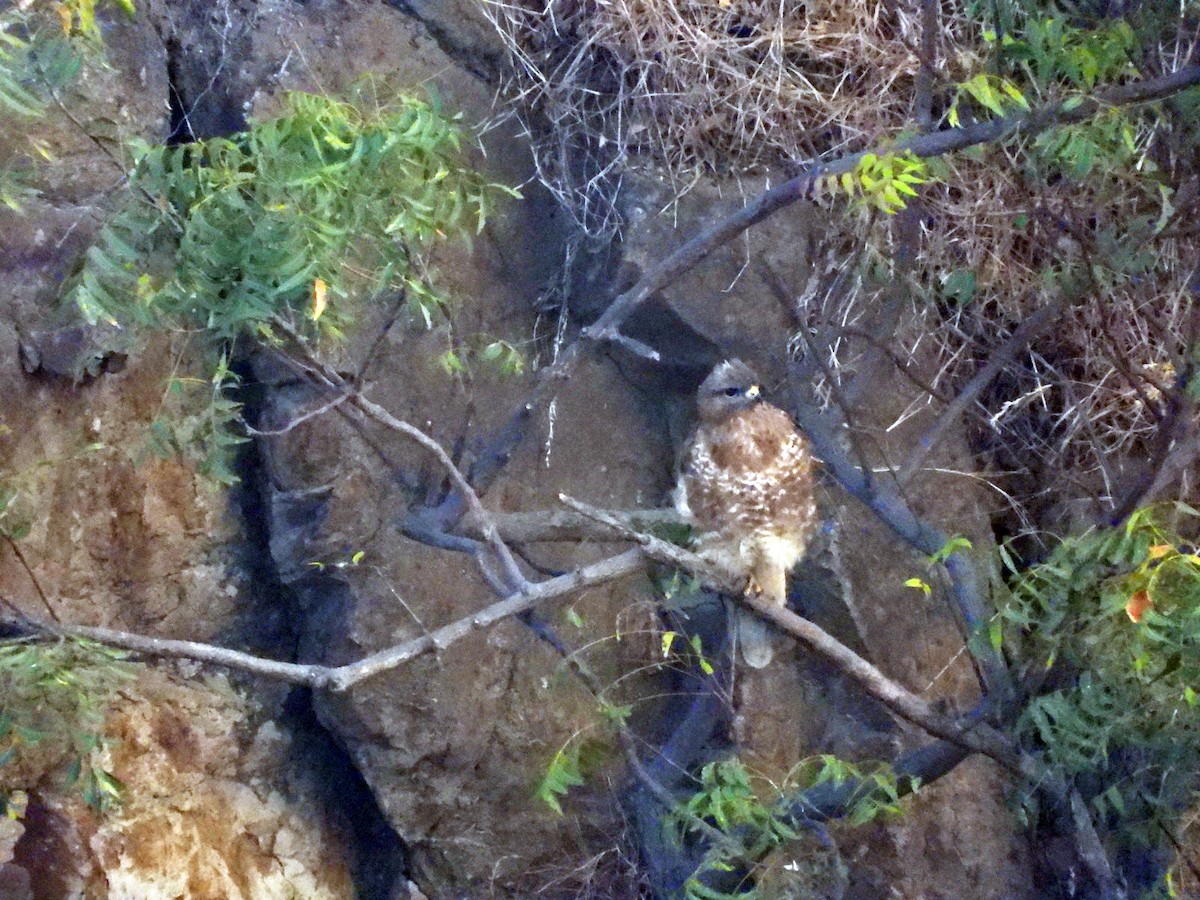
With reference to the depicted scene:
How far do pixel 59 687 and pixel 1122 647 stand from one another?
182 cm

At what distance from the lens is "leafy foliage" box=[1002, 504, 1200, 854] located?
1942 millimetres

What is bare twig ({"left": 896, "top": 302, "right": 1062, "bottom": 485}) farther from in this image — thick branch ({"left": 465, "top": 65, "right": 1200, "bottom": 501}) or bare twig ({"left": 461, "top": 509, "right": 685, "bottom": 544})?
bare twig ({"left": 461, "top": 509, "right": 685, "bottom": 544})

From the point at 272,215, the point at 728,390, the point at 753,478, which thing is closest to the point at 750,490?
the point at 753,478

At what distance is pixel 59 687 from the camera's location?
2.19m

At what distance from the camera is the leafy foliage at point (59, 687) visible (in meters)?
2.13

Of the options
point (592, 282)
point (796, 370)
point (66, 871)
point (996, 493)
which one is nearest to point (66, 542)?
point (66, 871)

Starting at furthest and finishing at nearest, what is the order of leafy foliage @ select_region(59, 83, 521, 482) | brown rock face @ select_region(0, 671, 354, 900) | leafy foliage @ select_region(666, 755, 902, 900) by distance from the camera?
1. brown rock face @ select_region(0, 671, 354, 900)
2. leafy foliage @ select_region(666, 755, 902, 900)
3. leafy foliage @ select_region(59, 83, 521, 482)

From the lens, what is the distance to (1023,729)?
2475mm

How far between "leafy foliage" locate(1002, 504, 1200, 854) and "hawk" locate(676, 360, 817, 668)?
0.73 metres

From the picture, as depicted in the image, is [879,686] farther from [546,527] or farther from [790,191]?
[790,191]

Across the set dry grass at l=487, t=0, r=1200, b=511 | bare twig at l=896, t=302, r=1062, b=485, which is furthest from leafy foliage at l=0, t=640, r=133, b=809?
dry grass at l=487, t=0, r=1200, b=511

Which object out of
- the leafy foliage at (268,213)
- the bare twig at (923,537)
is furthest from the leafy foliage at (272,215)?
the bare twig at (923,537)

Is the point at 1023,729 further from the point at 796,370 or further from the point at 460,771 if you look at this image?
the point at 460,771

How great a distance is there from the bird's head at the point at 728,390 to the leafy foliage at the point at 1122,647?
90cm
